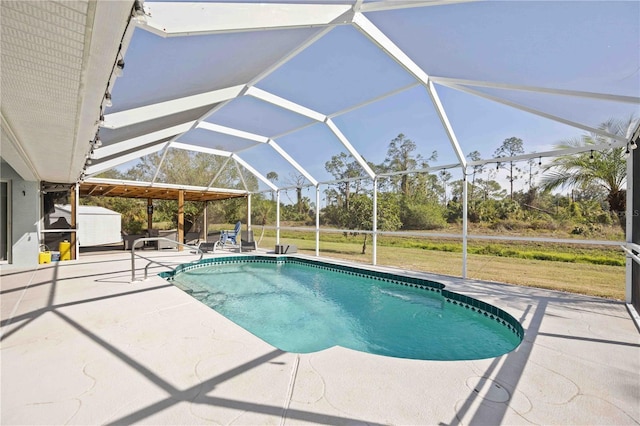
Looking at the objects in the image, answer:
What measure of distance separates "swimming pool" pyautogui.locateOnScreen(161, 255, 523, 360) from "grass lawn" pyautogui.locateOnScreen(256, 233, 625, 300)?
344 centimetres

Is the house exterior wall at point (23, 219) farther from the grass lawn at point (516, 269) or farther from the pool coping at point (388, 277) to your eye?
the grass lawn at point (516, 269)

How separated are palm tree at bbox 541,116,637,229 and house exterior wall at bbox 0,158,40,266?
13642 millimetres

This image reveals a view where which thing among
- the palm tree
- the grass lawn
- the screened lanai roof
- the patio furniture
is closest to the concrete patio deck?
the screened lanai roof

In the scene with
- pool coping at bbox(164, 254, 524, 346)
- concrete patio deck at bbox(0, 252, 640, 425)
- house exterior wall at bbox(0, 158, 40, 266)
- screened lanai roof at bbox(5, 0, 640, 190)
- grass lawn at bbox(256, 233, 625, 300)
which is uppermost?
screened lanai roof at bbox(5, 0, 640, 190)

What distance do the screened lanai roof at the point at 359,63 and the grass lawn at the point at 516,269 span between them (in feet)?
20.8

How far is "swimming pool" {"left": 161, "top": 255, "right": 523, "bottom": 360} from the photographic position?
4.46m

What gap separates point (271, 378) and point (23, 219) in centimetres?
988

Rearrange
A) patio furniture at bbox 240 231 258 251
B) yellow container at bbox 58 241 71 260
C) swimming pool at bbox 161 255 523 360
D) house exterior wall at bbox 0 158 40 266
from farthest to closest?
patio furniture at bbox 240 231 258 251
yellow container at bbox 58 241 71 260
house exterior wall at bbox 0 158 40 266
swimming pool at bbox 161 255 523 360

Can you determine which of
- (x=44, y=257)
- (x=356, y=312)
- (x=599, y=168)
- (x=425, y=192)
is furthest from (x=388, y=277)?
(x=425, y=192)

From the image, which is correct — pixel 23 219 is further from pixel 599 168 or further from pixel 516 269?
pixel 516 269

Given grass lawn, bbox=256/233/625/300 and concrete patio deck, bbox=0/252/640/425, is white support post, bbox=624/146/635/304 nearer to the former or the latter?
concrete patio deck, bbox=0/252/640/425

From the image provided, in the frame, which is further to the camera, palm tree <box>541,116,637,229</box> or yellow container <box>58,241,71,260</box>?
yellow container <box>58,241,71,260</box>

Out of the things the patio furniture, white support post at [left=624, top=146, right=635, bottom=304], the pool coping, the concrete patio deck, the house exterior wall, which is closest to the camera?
the concrete patio deck

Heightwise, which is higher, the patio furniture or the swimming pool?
the patio furniture
